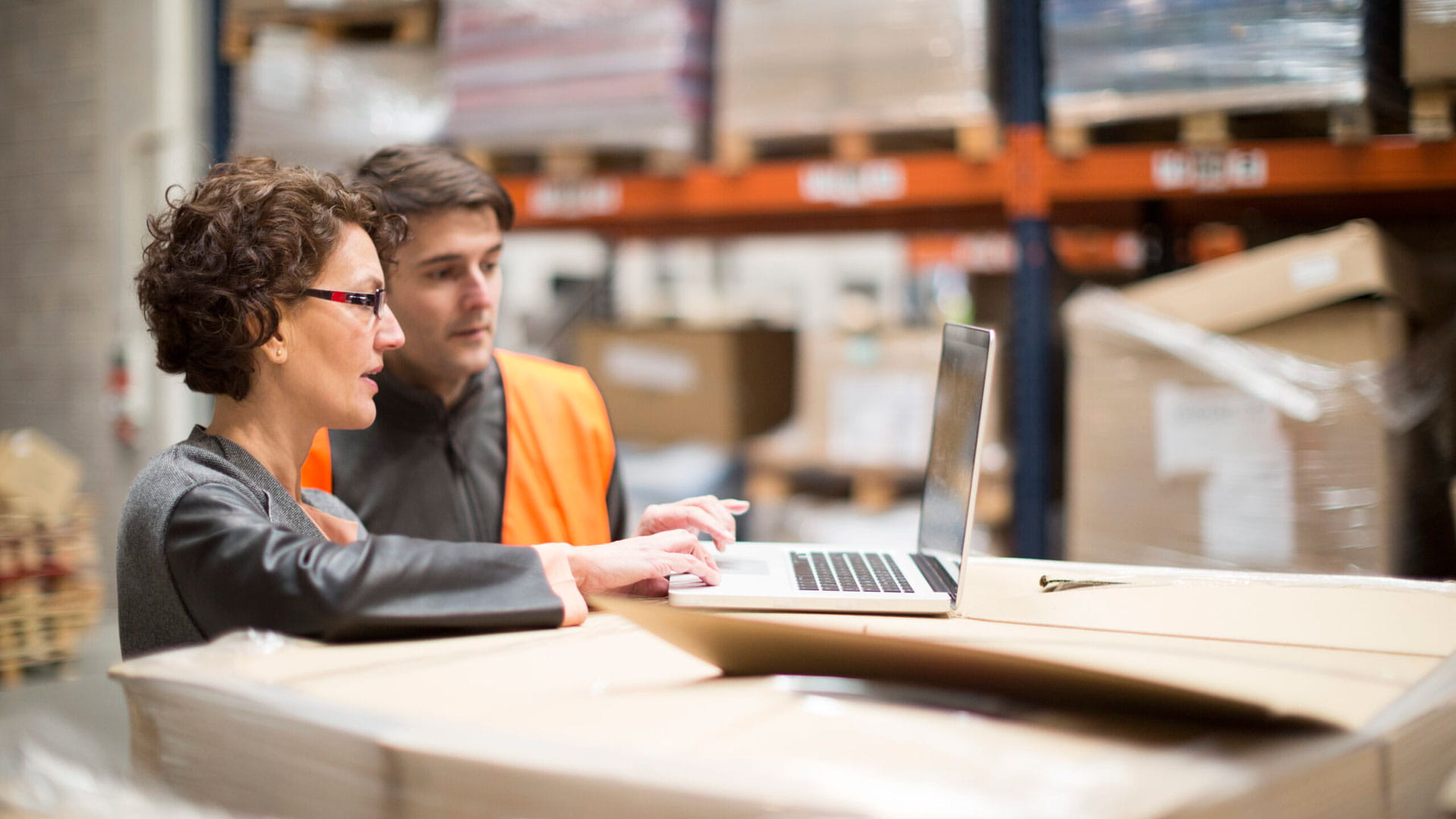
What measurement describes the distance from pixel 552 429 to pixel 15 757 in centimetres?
142

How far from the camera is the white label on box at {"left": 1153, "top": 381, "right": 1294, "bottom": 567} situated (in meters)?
2.88

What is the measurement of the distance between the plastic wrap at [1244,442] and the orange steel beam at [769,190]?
57 cm

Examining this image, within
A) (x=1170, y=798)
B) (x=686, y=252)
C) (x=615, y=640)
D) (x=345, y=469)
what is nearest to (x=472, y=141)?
(x=345, y=469)

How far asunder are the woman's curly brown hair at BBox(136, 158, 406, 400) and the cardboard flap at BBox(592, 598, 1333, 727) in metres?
0.77

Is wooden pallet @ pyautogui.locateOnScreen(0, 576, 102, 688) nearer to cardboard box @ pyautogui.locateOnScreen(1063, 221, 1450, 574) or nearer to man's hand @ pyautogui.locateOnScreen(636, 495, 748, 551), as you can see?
man's hand @ pyautogui.locateOnScreen(636, 495, 748, 551)

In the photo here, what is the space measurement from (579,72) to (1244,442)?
8.14 ft

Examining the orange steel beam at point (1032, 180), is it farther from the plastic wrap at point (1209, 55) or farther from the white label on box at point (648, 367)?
the white label on box at point (648, 367)

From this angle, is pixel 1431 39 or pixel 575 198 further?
pixel 575 198

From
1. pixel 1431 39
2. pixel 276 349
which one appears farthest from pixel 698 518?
pixel 1431 39

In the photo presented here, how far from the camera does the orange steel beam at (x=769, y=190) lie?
3.45m

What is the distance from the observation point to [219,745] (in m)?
0.99

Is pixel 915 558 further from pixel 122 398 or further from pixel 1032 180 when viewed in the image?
A: pixel 122 398

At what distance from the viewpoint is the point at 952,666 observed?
3.11ft

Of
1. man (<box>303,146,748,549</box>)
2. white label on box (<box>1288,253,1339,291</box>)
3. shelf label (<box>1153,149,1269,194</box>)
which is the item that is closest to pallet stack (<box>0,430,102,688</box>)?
man (<box>303,146,748,549</box>)
